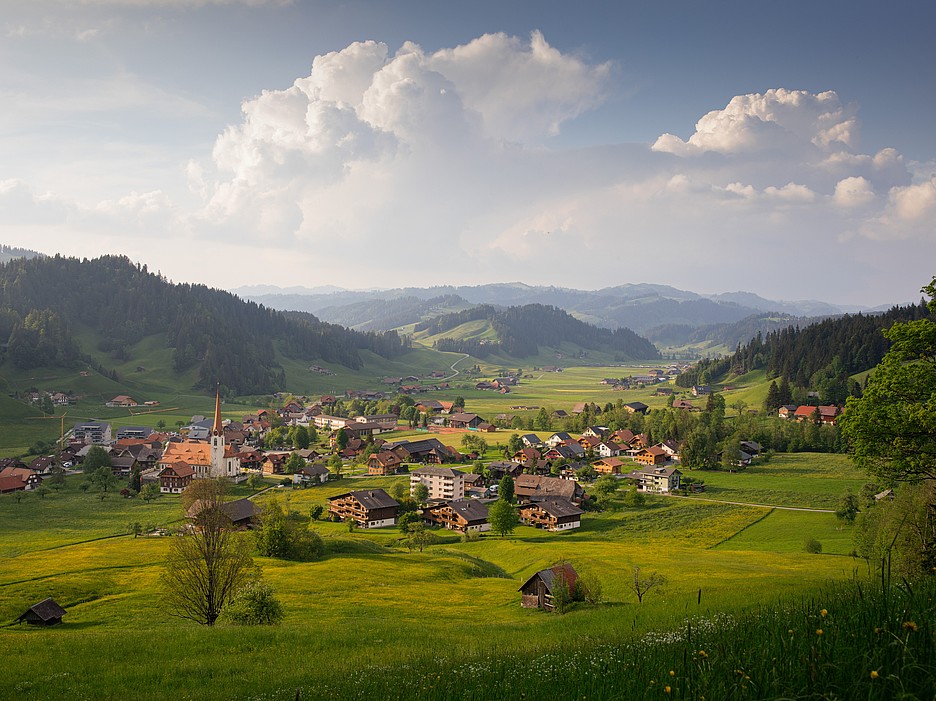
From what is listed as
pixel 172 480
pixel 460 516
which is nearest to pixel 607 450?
pixel 460 516

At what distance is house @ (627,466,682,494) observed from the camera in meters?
100

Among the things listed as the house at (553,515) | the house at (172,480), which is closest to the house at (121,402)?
the house at (172,480)

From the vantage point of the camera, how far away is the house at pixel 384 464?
118875 millimetres

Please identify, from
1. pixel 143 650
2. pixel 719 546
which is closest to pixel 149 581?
pixel 143 650

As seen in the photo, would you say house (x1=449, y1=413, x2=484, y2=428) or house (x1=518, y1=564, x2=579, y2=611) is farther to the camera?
house (x1=449, y1=413, x2=484, y2=428)

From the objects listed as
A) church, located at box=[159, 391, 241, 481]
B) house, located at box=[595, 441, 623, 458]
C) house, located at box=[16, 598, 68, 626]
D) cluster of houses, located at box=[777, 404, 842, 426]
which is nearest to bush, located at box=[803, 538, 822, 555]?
house, located at box=[16, 598, 68, 626]

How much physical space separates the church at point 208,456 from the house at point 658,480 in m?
76.8

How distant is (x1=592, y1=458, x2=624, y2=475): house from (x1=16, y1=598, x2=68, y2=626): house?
93.4 m

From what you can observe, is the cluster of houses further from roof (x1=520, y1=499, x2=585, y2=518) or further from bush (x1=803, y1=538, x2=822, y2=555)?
bush (x1=803, y1=538, x2=822, y2=555)

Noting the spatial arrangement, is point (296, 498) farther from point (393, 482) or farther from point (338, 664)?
point (338, 664)

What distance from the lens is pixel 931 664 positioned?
593 cm

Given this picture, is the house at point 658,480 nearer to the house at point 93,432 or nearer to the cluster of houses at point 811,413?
the cluster of houses at point 811,413

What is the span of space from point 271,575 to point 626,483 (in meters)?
68.9

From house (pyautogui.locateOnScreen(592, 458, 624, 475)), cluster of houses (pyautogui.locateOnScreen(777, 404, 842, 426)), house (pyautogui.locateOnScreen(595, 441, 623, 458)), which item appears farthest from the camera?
house (pyautogui.locateOnScreen(595, 441, 623, 458))
